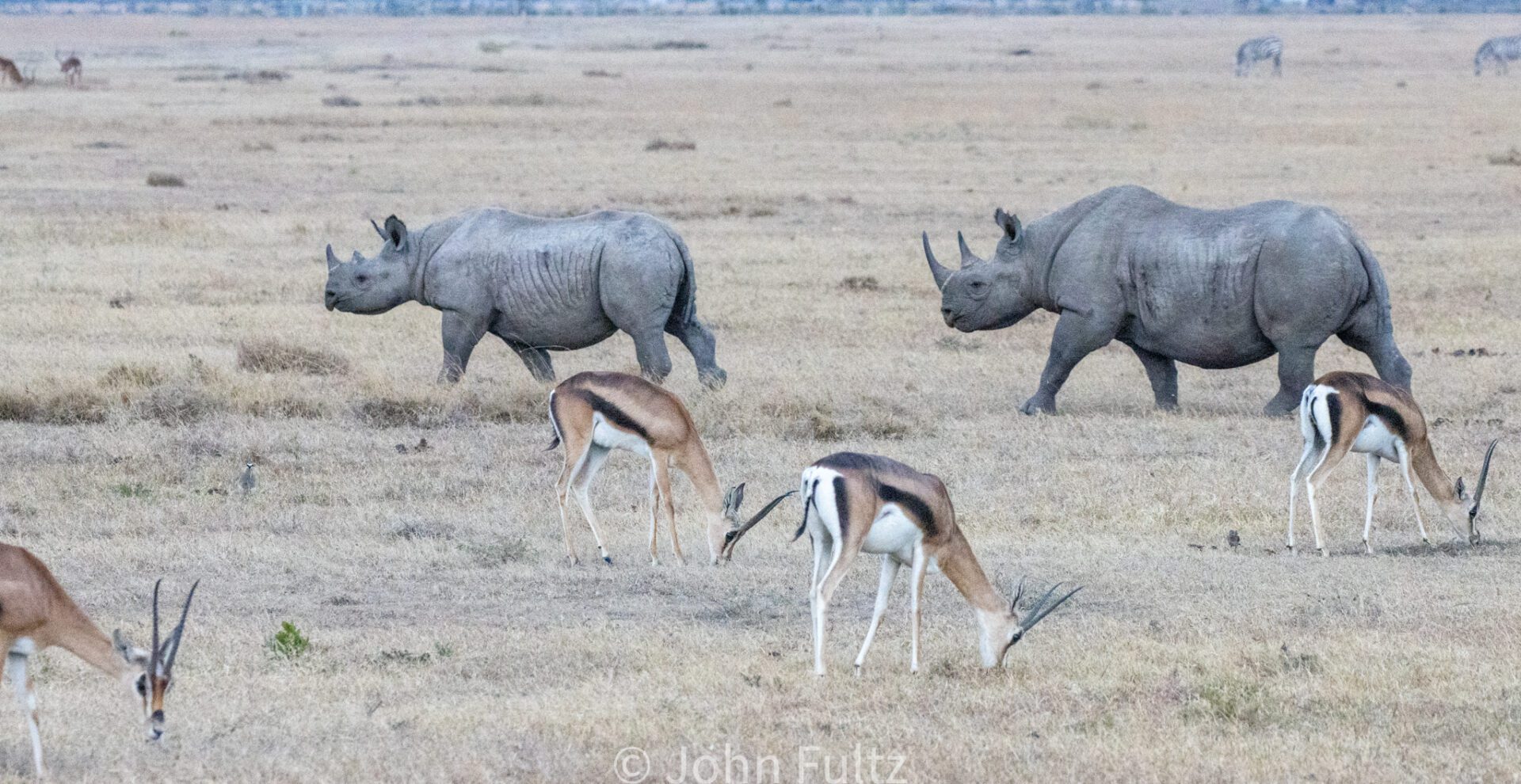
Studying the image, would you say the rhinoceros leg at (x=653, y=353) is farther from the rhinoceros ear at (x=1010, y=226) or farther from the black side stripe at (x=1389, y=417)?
the black side stripe at (x=1389, y=417)

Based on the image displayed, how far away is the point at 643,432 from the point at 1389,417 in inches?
161

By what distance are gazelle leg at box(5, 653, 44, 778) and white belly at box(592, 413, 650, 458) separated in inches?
148

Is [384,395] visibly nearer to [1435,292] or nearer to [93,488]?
[93,488]

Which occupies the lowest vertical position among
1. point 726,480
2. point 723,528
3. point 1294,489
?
point 726,480

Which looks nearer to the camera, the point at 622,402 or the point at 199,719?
the point at 199,719

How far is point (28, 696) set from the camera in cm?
655

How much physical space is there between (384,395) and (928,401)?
4.01m

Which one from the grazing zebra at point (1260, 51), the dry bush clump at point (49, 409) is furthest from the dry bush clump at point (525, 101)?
the dry bush clump at point (49, 409)

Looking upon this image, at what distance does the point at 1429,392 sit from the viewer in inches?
582

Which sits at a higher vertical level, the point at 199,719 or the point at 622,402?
the point at 622,402

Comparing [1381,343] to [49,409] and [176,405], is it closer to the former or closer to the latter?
[176,405]

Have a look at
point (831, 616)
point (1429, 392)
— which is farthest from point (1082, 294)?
point (831, 616)

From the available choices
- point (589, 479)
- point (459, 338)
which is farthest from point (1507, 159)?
point (589, 479)

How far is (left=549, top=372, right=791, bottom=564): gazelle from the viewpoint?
994 cm
